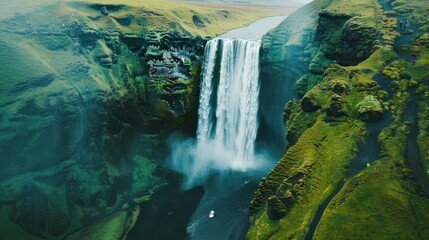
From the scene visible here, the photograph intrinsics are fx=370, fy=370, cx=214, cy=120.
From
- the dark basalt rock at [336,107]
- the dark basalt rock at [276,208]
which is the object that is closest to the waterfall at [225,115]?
the dark basalt rock at [336,107]

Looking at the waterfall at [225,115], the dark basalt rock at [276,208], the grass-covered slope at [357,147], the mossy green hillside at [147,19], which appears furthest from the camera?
the mossy green hillside at [147,19]

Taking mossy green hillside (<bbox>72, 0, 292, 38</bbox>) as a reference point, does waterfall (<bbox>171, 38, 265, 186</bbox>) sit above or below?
below

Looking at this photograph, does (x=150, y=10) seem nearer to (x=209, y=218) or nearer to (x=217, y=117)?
(x=217, y=117)

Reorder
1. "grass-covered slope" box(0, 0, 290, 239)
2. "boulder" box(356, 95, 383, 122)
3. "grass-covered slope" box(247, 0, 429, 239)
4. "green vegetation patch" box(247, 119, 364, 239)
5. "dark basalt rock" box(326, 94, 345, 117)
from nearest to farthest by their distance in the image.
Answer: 1. "grass-covered slope" box(247, 0, 429, 239)
2. "green vegetation patch" box(247, 119, 364, 239)
3. "boulder" box(356, 95, 383, 122)
4. "dark basalt rock" box(326, 94, 345, 117)
5. "grass-covered slope" box(0, 0, 290, 239)

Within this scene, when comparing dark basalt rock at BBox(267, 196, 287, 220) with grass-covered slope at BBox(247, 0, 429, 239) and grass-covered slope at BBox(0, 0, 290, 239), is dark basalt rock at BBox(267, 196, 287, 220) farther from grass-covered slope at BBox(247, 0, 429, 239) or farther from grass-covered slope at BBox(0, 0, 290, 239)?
grass-covered slope at BBox(0, 0, 290, 239)

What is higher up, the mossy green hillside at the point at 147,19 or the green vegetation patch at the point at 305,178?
the mossy green hillside at the point at 147,19

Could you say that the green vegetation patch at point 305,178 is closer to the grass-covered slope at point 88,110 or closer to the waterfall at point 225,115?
the grass-covered slope at point 88,110

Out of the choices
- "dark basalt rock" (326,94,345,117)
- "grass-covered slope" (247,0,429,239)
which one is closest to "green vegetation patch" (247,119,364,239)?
"grass-covered slope" (247,0,429,239)
